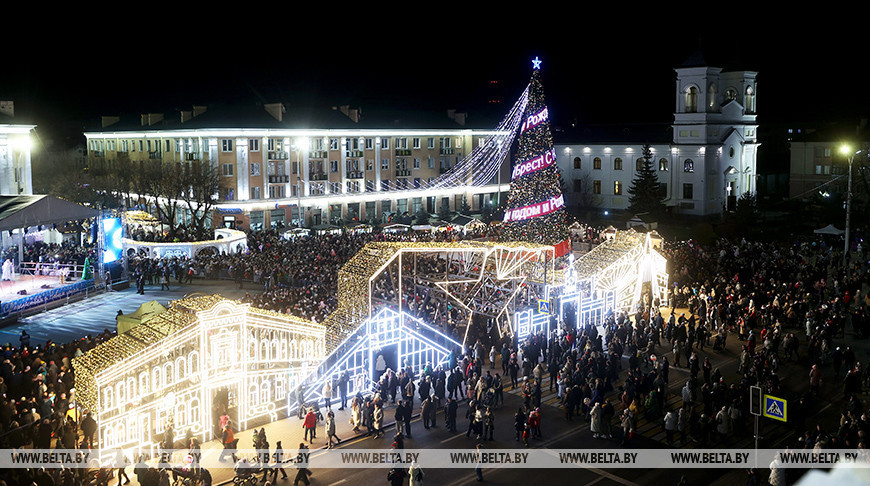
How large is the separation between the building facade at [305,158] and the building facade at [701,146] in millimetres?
13813

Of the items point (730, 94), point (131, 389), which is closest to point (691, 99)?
point (730, 94)

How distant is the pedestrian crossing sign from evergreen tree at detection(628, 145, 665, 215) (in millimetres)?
42858

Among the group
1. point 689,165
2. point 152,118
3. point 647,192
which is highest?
point 152,118

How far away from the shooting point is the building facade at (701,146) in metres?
60.7

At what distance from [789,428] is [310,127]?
4765cm

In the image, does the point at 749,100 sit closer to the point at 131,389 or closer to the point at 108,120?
the point at 108,120

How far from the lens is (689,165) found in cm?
6228

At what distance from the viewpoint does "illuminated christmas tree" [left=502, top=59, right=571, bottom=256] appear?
3172 centimetres

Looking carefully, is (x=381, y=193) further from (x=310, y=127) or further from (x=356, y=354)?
(x=356, y=354)

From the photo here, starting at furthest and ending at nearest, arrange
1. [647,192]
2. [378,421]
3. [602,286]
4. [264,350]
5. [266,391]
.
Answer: [647,192] < [602,286] < [266,391] < [264,350] < [378,421]

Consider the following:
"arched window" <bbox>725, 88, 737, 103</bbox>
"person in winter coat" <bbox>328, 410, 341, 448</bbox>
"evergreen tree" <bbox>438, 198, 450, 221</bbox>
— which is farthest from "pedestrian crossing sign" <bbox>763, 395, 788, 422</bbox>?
"arched window" <bbox>725, 88, 737, 103</bbox>

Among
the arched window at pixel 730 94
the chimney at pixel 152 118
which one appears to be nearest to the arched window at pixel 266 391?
the chimney at pixel 152 118

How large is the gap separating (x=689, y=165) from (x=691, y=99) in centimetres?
547

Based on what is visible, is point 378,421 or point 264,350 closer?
point 378,421
